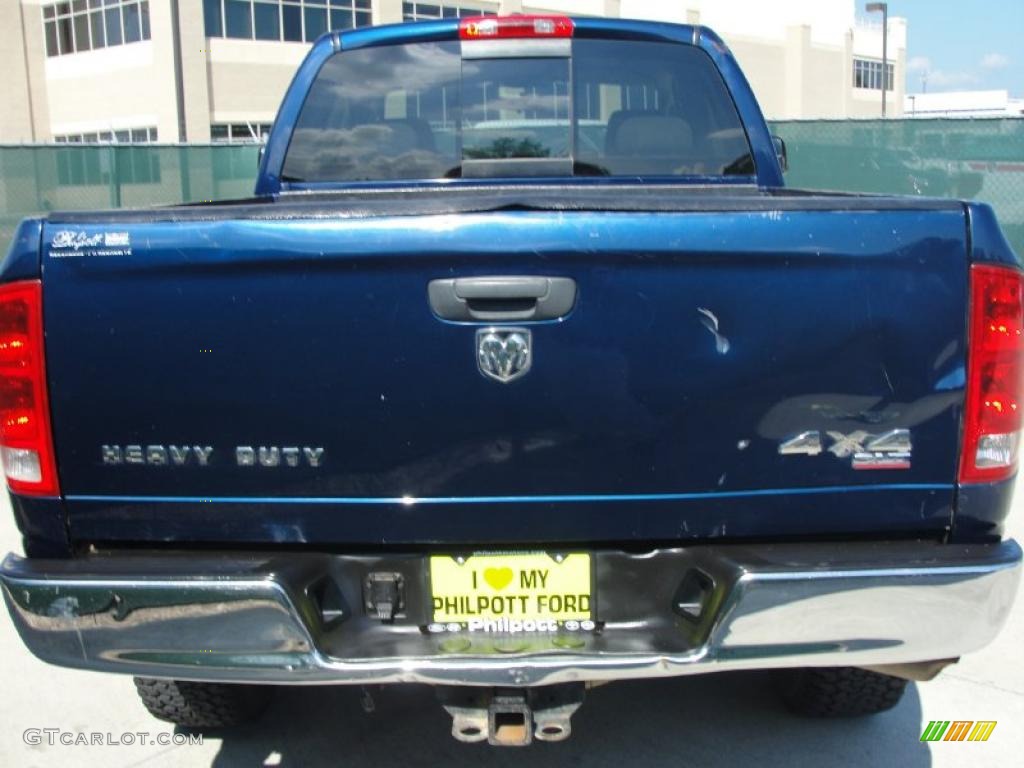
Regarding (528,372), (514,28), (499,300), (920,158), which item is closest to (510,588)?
(528,372)

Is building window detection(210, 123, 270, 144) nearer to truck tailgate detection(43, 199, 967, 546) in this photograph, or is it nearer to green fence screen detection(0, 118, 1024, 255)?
green fence screen detection(0, 118, 1024, 255)

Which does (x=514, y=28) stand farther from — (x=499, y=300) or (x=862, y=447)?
(x=862, y=447)

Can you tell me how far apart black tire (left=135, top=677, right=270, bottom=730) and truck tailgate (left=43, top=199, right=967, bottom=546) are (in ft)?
3.47

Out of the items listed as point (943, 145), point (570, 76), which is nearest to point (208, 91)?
point (943, 145)

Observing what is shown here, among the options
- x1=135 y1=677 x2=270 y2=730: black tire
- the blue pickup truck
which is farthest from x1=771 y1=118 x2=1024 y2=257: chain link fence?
x1=135 y1=677 x2=270 y2=730: black tire

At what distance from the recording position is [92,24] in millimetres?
34562

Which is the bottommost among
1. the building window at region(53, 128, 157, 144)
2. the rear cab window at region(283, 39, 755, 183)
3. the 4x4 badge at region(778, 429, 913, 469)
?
the 4x4 badge at region(778, 429, 913, 469)

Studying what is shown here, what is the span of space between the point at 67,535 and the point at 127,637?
29 centimetres

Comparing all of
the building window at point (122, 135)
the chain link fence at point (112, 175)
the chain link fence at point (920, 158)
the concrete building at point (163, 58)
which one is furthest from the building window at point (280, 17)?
the chain link fence at point (920, 158)

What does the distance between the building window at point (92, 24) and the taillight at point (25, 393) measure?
32121mm

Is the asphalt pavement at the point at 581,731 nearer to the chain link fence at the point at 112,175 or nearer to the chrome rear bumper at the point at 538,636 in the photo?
the chrome rear bumper at the point at 538,636

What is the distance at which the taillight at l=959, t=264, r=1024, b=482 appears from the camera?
2.40 meters

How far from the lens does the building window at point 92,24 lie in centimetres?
3238

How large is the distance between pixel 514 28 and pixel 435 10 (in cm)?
3630
